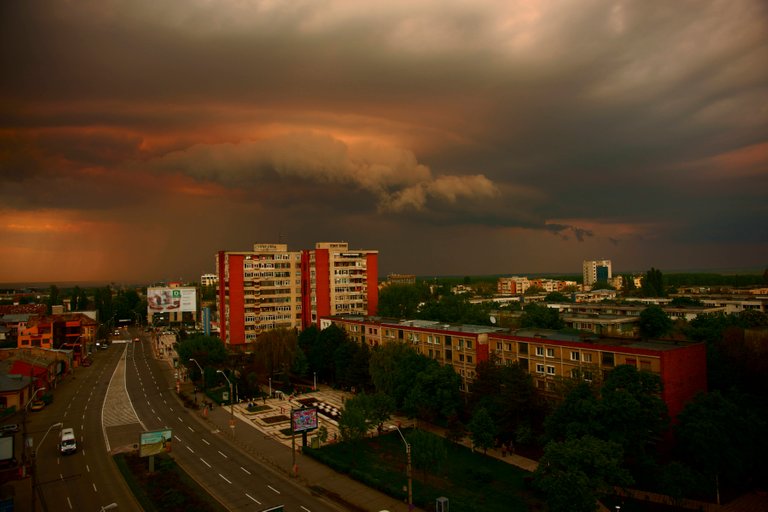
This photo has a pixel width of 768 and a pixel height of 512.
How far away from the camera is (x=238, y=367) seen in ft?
278

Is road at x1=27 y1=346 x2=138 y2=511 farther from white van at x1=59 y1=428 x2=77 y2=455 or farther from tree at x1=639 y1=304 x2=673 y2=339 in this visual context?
tree at x1=639 y1=304 x2=673 y2=339

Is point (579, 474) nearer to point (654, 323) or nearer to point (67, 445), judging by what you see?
point (67, 445)

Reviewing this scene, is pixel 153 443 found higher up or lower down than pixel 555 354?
lower down

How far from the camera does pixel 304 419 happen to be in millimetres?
47281

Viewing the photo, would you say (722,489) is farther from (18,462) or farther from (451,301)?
(451,301)

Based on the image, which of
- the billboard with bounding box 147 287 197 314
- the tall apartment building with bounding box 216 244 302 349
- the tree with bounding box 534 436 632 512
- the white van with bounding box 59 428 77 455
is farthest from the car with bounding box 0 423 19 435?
the billboard with bounding box 147 287 197 314

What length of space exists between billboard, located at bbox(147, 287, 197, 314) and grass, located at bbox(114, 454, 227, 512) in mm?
133769

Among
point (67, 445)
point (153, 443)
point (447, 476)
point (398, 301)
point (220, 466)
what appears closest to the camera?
point (447, 476)

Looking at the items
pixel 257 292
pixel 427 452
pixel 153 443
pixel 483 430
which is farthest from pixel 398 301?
pixel 427 452

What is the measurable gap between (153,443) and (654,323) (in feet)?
232

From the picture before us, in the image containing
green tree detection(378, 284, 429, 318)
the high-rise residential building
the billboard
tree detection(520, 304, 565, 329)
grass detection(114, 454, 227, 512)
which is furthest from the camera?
the billboard

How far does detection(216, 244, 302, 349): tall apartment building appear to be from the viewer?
99312 mm

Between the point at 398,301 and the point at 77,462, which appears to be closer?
the point at 77,462

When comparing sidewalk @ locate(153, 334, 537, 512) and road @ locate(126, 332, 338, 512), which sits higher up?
road @ locate(126, 332, 338, 512)
